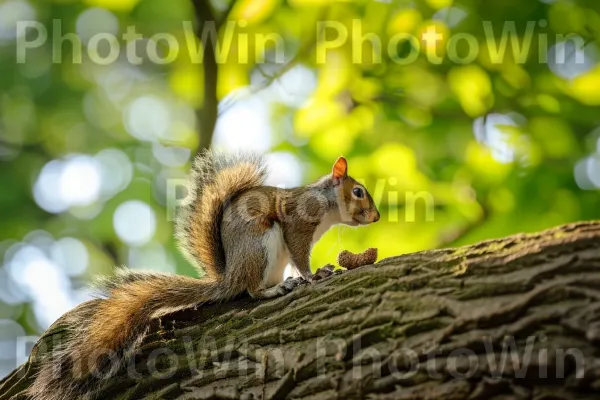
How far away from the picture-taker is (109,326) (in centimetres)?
302

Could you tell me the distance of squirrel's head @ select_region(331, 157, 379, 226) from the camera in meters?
4.10

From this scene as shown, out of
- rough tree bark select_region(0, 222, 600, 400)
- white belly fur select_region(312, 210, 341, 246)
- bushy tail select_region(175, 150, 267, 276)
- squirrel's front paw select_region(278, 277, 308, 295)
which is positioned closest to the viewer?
rough tree bark select_region(0, 222, 600, 400)

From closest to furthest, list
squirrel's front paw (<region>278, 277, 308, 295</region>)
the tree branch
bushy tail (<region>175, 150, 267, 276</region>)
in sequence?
squirrel's front paw (<region>278, 277, 308, 295</region>)
bushy tail (<region>175, 150, 267, 276</region>)
the tree branch

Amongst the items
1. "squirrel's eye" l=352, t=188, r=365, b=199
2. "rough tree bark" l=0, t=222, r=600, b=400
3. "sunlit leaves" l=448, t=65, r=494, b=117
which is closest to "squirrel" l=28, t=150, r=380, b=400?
"squirrel's eye" l=352, t=188, r=365, b=199

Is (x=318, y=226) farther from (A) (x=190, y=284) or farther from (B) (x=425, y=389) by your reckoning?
(B) (x=425, y=389)

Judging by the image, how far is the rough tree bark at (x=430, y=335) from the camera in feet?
6.81

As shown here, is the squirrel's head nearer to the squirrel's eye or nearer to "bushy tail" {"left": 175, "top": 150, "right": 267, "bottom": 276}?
the squirrel's eye

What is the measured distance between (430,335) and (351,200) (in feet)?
6.31

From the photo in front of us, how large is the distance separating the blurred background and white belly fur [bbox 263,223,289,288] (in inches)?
34.1

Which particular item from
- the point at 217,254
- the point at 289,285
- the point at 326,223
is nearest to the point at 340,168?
the point at 326,223

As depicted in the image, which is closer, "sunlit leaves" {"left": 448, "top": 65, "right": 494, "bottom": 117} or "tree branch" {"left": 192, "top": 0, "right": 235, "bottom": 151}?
"sunlit leaves" {"left": 448, "top": 65, "right": 494, "bottom": 117}

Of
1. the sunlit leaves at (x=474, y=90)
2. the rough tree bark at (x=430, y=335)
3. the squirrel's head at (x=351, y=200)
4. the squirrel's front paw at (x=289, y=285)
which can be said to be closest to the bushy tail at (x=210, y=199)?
the squirrel's front paw at (x=289, y=285)

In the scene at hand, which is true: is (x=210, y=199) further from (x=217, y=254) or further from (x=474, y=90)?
(x=474, y=90)

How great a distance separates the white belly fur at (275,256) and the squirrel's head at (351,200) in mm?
597
